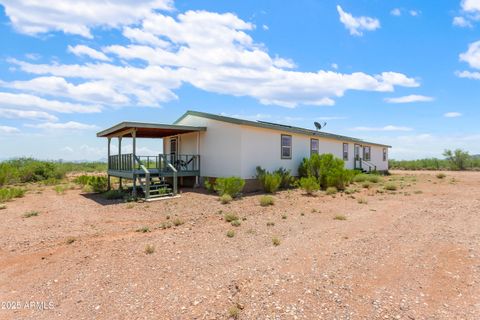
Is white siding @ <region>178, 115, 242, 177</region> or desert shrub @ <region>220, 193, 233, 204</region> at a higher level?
white siding @ <region>178, 115, 242, 177</region>

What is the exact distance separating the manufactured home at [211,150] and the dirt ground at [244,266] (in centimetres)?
436

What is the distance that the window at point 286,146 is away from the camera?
614 inches

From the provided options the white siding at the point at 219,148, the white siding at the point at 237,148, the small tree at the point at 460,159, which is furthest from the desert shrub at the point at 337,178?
the small tree at the point at 460,159

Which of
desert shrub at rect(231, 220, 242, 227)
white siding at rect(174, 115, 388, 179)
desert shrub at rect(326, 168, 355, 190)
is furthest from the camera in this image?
desert shrub at rect(326, 168, 355, 190)

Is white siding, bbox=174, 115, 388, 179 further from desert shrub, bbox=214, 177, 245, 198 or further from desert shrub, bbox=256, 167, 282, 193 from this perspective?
desert shrub, bbox=214, 177, 245, 198

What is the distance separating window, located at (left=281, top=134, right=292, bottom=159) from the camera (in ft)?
51.1

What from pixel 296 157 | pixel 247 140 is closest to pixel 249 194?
pixel 247 140

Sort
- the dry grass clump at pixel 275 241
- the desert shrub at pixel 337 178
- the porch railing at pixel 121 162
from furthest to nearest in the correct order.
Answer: the desert shrub at pixel 337 178 < the porch railing at pixel 121 162 < the dry grass clump at pixel 275 241

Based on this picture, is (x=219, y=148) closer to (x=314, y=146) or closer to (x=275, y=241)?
(x=314, y=146)

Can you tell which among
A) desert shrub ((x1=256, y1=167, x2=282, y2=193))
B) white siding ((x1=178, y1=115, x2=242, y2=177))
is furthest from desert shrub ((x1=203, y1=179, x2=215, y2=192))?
desert shrub ((x1=256, y1=167, x2=282, y2=193))

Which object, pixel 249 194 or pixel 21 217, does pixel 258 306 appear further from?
pixel 249 194

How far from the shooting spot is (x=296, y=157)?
16.5m

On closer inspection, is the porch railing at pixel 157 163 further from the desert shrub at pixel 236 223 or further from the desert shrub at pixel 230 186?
the desert shrub at pixel 236 223

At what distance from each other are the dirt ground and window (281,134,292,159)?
6627mm
